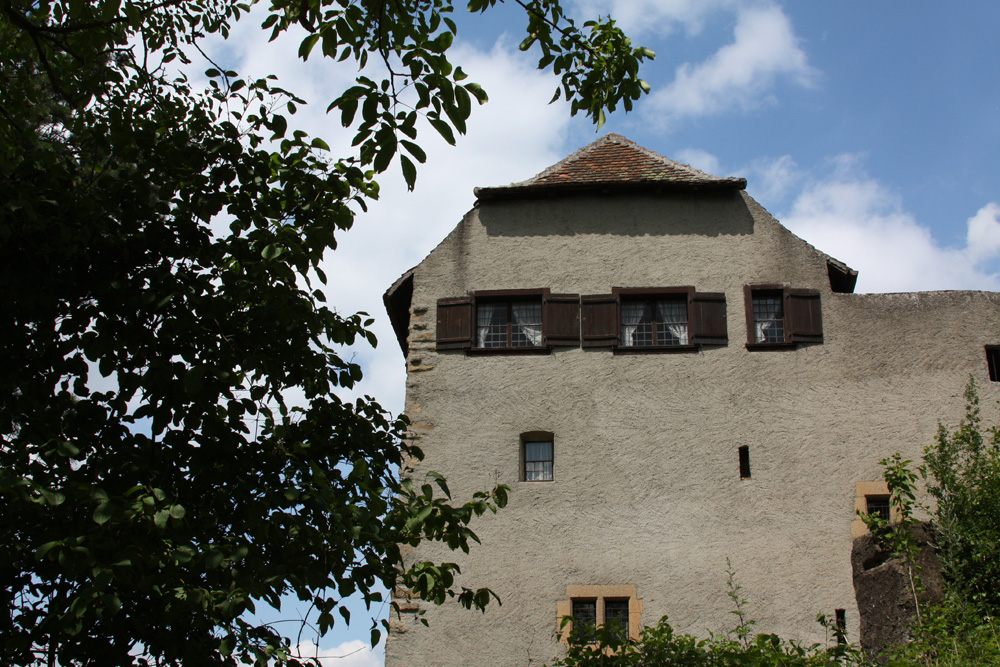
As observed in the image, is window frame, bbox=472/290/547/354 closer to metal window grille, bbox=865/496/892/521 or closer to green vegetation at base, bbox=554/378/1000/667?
green vegetation at base, bbox=554/378/1000/667

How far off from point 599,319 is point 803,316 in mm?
2586

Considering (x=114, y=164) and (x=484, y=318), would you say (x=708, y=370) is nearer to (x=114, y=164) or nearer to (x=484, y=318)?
(x=484, y=318)

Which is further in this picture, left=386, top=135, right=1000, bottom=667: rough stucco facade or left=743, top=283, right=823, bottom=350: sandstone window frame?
left=743, top=283, right=823, bottom=350: sandstone window frame

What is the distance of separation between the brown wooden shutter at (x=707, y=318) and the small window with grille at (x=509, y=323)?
6.43ft

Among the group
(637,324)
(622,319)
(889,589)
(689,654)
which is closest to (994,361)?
(889,589)

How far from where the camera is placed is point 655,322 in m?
13.5

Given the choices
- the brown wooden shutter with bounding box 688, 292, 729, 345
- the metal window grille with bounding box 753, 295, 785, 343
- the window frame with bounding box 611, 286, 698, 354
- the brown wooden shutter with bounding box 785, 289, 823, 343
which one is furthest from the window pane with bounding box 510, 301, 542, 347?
the brown wooden shutter with bounding box 785, 289, 823, 343

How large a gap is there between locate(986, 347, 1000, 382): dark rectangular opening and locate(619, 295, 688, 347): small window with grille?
381 cm

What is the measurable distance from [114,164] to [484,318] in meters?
7.28

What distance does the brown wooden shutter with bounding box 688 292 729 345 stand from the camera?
13188 mm

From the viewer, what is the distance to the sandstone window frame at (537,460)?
12.7 m

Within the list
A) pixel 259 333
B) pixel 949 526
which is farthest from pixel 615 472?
pixel 259 333

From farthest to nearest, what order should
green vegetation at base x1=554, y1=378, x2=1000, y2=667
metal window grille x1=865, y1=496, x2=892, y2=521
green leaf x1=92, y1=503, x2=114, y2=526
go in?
metal window grille x1=865, y1=496, x2=892, y2=521, green vegetation at base x1=554, y1=378, x2=1000, y2=667, green leaf x1=92, y1=503, x2=114, y2=526

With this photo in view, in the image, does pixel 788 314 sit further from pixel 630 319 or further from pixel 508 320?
pixel 508 320
